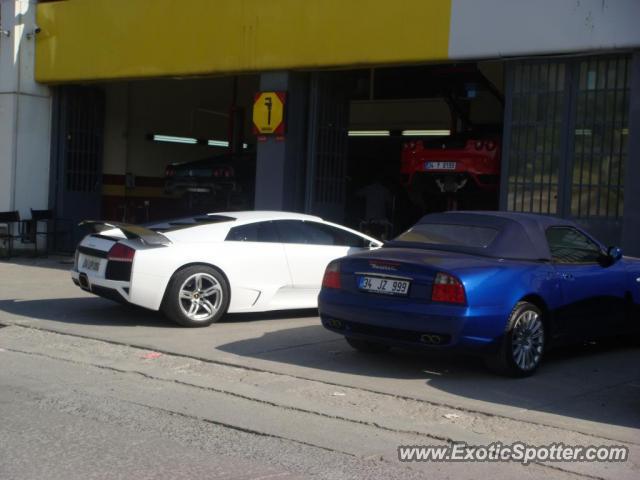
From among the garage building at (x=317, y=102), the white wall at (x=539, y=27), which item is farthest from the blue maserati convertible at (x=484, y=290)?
the white wall at (x=539, y=27)

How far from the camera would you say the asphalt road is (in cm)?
546

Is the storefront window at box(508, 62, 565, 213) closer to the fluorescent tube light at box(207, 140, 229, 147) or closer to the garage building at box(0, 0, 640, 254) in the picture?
the garage building at box(0, 0, 640, 254)

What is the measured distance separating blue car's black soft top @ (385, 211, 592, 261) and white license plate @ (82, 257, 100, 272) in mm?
3603

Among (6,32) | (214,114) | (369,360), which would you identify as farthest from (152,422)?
(214,114)

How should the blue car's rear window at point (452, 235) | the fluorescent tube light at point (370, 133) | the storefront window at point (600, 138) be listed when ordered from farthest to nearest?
the fluorescent tube light at point (370, 133) → the storefront window at point (600, 138) → the blue car's rear window at point (452, 235)

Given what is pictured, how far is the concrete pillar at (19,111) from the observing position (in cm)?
1850

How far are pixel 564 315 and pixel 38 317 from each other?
6.37m

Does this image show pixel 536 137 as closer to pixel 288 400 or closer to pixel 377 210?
pixel 377 210

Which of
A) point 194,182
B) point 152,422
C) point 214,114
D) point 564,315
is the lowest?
point 152,422

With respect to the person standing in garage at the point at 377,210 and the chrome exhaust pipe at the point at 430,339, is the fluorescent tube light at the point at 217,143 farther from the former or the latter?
the chrome exhaust pipe at the point at 430,339

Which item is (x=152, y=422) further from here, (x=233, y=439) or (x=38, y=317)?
(x=38, y=317)

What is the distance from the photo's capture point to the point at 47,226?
19.0 m

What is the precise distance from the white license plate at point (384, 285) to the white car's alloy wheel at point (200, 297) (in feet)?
9.02

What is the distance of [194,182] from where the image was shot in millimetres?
18641
